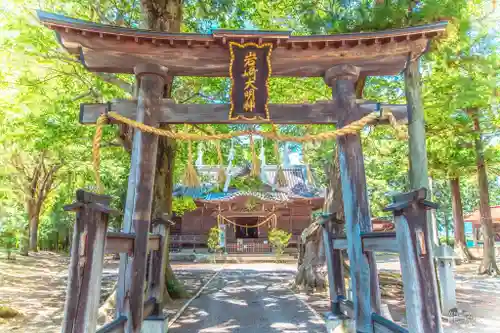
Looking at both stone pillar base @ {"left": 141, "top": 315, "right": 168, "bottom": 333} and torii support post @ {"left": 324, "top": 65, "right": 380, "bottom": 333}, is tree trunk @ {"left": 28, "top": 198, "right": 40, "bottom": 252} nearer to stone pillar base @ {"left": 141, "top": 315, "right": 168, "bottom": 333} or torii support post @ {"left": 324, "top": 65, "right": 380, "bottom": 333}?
stone pillar base @ {"left": 141, "top": 315, "right": 168, "bottom": 333}

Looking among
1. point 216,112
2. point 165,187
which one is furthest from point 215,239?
point 216,112

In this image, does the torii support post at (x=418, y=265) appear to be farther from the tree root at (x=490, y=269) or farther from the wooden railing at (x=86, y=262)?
the tree root at (x=490, y=269)

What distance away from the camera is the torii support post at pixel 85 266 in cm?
293

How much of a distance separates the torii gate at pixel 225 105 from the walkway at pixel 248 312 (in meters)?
1.17

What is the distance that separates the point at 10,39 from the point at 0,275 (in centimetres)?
866

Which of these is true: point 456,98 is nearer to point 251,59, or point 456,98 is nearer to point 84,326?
point 251,59

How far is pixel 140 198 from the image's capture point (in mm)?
4656

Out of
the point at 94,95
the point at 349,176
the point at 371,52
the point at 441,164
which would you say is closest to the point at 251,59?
the point at 371,52

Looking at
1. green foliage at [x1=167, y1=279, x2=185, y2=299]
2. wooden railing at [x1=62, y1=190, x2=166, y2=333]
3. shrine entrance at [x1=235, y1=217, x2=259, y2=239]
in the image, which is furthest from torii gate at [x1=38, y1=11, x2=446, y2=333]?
shrine entrance at [x1=235, y1=217, x2=259, y2=239]

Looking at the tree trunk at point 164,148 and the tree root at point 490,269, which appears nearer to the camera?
the tree trunk at point 164,148

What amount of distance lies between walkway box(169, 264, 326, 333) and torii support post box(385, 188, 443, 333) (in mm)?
3133

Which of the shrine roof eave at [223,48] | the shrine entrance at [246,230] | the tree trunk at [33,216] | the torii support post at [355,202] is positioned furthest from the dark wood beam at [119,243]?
the shrine entrance at [246,230]

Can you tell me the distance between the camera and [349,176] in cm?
496

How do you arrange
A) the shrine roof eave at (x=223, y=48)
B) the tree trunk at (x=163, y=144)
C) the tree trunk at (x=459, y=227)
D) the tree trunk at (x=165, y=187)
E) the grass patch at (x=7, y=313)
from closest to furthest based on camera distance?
the shrine roof eave at (x=223, y=48)
the grass patch at (x=7, y=313)
the tree trunk at (x=163, y=144)
the tree trunk at (x=165, y=187)
the tree trunk at (x=459, y=227)
